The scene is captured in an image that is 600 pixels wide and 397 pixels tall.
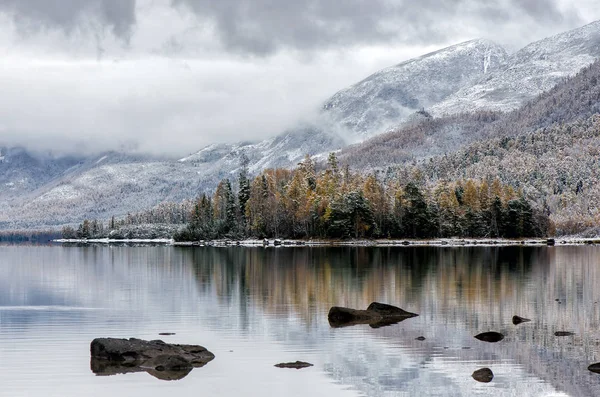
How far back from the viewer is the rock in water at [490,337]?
49.6 meters

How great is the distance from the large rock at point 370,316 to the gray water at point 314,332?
0.97 meters

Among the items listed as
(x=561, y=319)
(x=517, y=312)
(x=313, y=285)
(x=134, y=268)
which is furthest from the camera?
(x=134, y=268)

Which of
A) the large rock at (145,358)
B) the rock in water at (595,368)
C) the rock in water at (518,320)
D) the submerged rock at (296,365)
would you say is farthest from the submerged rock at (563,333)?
the large rock at (145,358)

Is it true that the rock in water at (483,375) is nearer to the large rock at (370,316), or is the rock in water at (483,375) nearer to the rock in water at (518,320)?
the large rock at (370,316)

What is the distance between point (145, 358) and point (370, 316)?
20.4 metres

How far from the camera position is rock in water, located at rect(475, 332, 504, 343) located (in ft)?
163

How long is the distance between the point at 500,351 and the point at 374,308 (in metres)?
14.9

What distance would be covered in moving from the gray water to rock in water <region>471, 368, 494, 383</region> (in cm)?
33

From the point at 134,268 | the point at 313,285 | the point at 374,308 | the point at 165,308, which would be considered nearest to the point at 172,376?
the point at 374,308

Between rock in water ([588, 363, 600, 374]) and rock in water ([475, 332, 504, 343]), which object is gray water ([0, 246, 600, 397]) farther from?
rock in water ([475, 332, 504, 343])

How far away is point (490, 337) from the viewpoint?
49906mm

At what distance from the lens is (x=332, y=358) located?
4481cm

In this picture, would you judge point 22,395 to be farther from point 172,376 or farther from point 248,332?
point 248,332

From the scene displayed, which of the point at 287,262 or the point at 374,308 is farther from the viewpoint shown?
the point at 287,262
